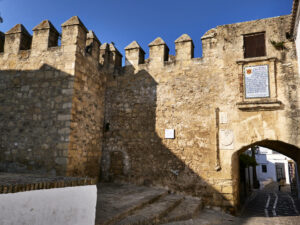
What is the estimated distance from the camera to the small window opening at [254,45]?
6508 millimetres

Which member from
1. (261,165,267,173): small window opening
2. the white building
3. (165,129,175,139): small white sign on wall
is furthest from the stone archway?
(261,165,267,173): small window opening

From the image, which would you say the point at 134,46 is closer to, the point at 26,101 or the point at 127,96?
the point at 127,96

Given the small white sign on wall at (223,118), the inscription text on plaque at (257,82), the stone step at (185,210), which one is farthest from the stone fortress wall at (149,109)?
the stone step at (185,210)

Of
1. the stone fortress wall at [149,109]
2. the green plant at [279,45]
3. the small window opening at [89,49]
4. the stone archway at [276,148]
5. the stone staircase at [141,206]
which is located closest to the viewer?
the stone staircase at [141,206]

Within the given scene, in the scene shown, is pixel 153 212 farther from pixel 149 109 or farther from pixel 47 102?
pixel 47 102

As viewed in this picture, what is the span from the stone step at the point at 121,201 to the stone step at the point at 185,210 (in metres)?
0.53

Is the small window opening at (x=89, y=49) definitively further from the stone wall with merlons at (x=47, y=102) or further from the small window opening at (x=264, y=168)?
the small window opening at (x=264, y=168)

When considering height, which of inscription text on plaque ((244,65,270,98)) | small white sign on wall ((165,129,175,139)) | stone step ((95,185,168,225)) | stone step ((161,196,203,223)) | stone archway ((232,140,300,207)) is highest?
inscription text on plaque ((244,65,270,98))

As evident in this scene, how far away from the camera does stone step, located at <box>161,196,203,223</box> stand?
483cm

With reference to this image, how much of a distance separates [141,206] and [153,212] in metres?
0.36

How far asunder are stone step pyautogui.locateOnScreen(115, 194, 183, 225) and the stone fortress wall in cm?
96

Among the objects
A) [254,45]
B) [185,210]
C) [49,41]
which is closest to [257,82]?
[254,45]

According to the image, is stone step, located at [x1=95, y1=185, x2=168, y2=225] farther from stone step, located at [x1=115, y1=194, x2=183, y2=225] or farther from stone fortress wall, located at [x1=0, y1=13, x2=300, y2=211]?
stone fortress wall, located at [x1=0, y1=13, x2=300, y2=211]

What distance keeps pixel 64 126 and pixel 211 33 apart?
4.64m
